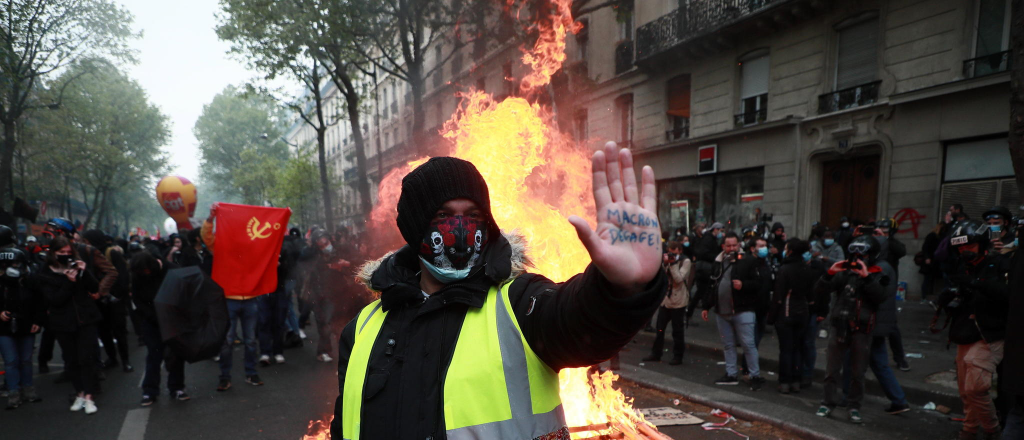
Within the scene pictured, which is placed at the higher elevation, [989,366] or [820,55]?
[820,55]

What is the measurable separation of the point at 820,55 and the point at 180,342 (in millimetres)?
14743

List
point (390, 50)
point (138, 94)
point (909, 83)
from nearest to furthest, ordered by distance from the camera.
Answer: point (909, 83) < point (390, 50) < point (138, 94)

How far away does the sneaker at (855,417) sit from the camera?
5094 millimetres

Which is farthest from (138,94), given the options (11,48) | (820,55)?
(820,55)

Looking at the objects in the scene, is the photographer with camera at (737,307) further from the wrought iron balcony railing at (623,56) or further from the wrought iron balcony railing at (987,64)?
the wrought iron balcony railing at (623,56)

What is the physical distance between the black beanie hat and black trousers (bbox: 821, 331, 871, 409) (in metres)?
4.97

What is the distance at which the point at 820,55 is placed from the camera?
13055mm

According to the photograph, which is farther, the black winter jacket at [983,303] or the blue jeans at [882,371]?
the blue jeans at [882,371]

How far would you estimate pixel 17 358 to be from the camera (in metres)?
5.97

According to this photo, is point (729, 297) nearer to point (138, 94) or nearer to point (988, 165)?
point (988, 165)

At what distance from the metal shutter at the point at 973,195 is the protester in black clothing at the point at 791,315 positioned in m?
7.21

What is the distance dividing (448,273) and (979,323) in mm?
5021

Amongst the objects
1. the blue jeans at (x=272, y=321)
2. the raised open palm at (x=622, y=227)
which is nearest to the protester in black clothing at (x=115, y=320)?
the blue jeans at (x=272, y=321)

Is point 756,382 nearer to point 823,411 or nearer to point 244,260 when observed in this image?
point 823,411
